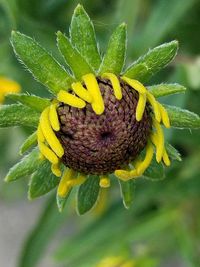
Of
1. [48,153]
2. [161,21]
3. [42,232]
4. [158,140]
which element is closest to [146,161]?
[158,140]

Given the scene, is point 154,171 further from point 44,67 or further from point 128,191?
point 44,67

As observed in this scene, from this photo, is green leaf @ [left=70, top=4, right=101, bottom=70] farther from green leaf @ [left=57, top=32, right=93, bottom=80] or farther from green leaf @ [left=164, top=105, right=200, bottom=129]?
Result: green leaf @ [left=164, top=105, right=200, bottom=129]

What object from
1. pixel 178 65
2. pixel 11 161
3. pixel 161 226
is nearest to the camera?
pixel 178 65

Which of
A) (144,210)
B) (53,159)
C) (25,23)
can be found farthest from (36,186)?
(144,210)

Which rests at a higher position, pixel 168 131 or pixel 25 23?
pixel 25 23

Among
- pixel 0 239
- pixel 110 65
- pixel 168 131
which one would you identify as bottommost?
pixel 0 239

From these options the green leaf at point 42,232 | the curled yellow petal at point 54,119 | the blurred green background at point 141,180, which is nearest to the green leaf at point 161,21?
the blurred green background at point 141,180

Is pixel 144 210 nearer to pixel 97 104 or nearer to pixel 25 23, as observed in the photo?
pixel 25 23
